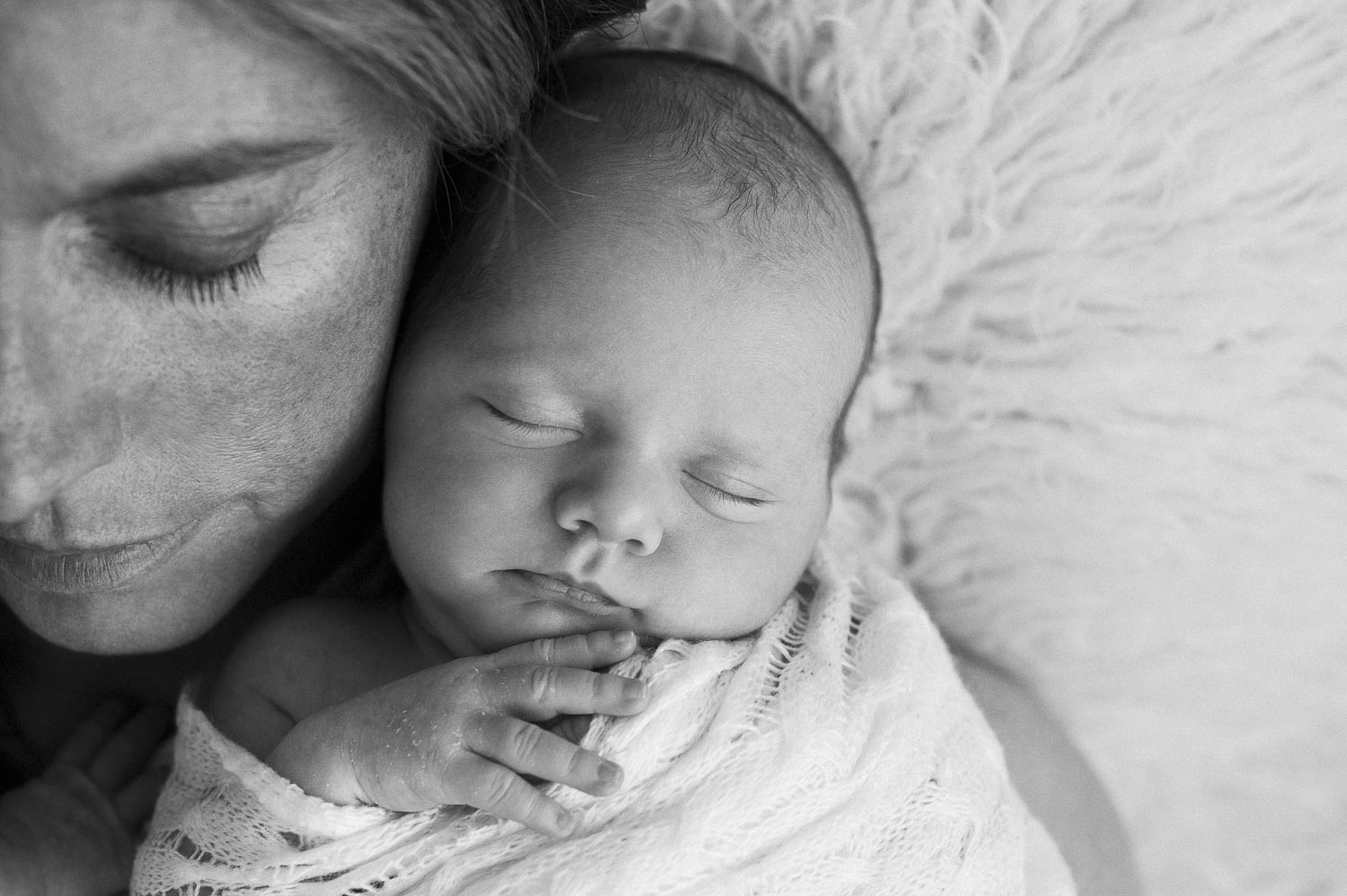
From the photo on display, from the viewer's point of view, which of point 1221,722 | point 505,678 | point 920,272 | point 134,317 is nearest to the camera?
point 134,317

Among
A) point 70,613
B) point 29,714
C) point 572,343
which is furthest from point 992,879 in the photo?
point 29,714

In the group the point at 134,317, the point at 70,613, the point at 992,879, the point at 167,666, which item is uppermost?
the point at 134,317

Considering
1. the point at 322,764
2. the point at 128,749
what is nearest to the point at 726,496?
the point at 322,764

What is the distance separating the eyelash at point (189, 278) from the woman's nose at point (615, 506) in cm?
27

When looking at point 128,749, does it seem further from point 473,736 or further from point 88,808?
point 473,736

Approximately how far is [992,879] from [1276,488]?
1.87 ft

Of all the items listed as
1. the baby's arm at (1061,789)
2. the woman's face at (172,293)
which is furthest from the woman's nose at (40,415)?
the baby's arm at (1061,789)

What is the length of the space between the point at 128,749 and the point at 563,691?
587 millimetres

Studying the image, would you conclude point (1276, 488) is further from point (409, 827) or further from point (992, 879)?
point (409, 827)

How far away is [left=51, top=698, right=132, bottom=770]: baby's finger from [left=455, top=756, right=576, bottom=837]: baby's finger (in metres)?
0.56

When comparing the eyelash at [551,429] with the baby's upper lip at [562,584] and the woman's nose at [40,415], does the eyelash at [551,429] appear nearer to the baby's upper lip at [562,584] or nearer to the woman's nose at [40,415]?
the baby's upper lip at [562,584]

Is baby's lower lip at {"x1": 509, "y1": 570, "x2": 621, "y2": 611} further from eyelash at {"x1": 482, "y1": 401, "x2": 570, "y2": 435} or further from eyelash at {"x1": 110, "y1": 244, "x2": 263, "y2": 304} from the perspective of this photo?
eyelash at {"x1": 110, "y1": 244, "x2": 263, "y2": 304}

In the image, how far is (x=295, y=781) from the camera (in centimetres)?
87

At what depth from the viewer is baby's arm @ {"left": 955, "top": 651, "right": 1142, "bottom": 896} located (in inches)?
46.2
